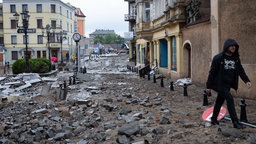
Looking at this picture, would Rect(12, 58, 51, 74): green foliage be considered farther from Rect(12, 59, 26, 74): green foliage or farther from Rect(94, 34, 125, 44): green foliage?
Rect(94, 34, 125, 44): green foliage

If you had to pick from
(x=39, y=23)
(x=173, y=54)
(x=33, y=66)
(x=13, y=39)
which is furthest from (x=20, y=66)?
(x=13, y=39)

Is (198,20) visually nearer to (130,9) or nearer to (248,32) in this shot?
(248,32)

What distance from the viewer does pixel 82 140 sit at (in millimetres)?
7148

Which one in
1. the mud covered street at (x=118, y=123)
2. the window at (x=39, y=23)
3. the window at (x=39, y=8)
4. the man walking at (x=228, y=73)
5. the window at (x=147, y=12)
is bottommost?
the mud covered street at (x=118, y=123)

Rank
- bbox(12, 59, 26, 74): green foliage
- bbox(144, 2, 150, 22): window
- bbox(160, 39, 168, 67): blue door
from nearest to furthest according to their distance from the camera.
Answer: bbox(160, 39, 168, 67): blue door < bbox(12, 59, 26, 74): green foliage < bbox(144, 2, 150, 22): window

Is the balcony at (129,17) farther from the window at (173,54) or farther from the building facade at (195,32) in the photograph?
the window at (173,54)

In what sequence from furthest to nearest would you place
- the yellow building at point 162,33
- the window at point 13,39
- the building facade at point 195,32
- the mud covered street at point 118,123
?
the window at point 13,39
the yellow building at point 162,33
the building facade at point 195,32
the mud covered street at point 118,123

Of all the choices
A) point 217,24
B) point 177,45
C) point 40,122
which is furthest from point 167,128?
point 177,45

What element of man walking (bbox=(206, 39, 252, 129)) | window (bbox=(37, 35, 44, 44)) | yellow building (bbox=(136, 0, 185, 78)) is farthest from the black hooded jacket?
window (bbox=(37, 35, 44, 44))

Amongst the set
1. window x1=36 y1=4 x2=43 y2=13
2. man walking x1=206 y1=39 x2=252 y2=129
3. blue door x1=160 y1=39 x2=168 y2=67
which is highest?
window x1=36 y1=4 x2=43 y2=13

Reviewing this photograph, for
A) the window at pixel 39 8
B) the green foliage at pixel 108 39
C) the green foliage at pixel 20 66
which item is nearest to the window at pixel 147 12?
the green foliage at pixel 20 66

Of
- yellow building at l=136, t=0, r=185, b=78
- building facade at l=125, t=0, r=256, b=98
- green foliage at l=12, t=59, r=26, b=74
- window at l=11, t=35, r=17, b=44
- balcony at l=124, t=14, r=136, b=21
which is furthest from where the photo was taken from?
window at l=11, t=35, r=17, b=44

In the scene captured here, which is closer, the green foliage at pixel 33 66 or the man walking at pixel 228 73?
the man walking at pixel 228 73

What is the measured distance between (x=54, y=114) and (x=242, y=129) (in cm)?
542
